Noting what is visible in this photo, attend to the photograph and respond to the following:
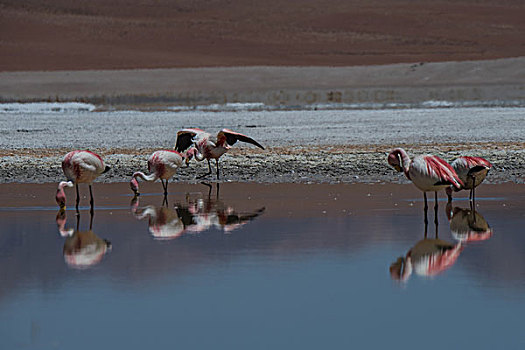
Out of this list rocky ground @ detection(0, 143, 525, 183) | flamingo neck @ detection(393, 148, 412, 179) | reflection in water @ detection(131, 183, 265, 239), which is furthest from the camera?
rocky ground @ detection(0, 143, 525, 183)

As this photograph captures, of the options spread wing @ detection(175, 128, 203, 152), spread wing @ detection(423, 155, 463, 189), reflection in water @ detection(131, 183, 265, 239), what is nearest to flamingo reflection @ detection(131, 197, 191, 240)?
reflection in water @ detection(131, 183, 265, 239)

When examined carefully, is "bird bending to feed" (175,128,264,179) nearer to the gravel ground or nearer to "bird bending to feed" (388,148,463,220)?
the gravel ground

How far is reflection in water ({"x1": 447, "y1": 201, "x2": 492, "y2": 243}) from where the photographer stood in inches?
A: 326

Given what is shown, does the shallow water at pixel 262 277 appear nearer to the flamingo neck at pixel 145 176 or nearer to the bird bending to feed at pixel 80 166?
the bird bending to feed at pixel 80 166

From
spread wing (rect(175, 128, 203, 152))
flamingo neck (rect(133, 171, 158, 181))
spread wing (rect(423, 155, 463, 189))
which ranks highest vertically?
spread wing (rect(423, 155, 463, 189))

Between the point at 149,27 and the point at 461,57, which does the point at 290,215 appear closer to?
the point at 461,57

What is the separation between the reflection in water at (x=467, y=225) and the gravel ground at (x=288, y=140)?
320 cm

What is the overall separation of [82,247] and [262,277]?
1.98 metres

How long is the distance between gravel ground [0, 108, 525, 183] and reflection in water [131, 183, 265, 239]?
2735 millimetres

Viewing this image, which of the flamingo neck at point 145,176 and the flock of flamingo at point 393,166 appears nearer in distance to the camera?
the flock of flamingo at point 393,166

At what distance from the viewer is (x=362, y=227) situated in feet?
29.0

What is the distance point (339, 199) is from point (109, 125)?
14257mm

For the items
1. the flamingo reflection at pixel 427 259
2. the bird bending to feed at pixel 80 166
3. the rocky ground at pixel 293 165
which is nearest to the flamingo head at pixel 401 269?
the flamingo reflection at pixel 427 259

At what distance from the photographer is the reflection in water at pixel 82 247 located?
288 inches
